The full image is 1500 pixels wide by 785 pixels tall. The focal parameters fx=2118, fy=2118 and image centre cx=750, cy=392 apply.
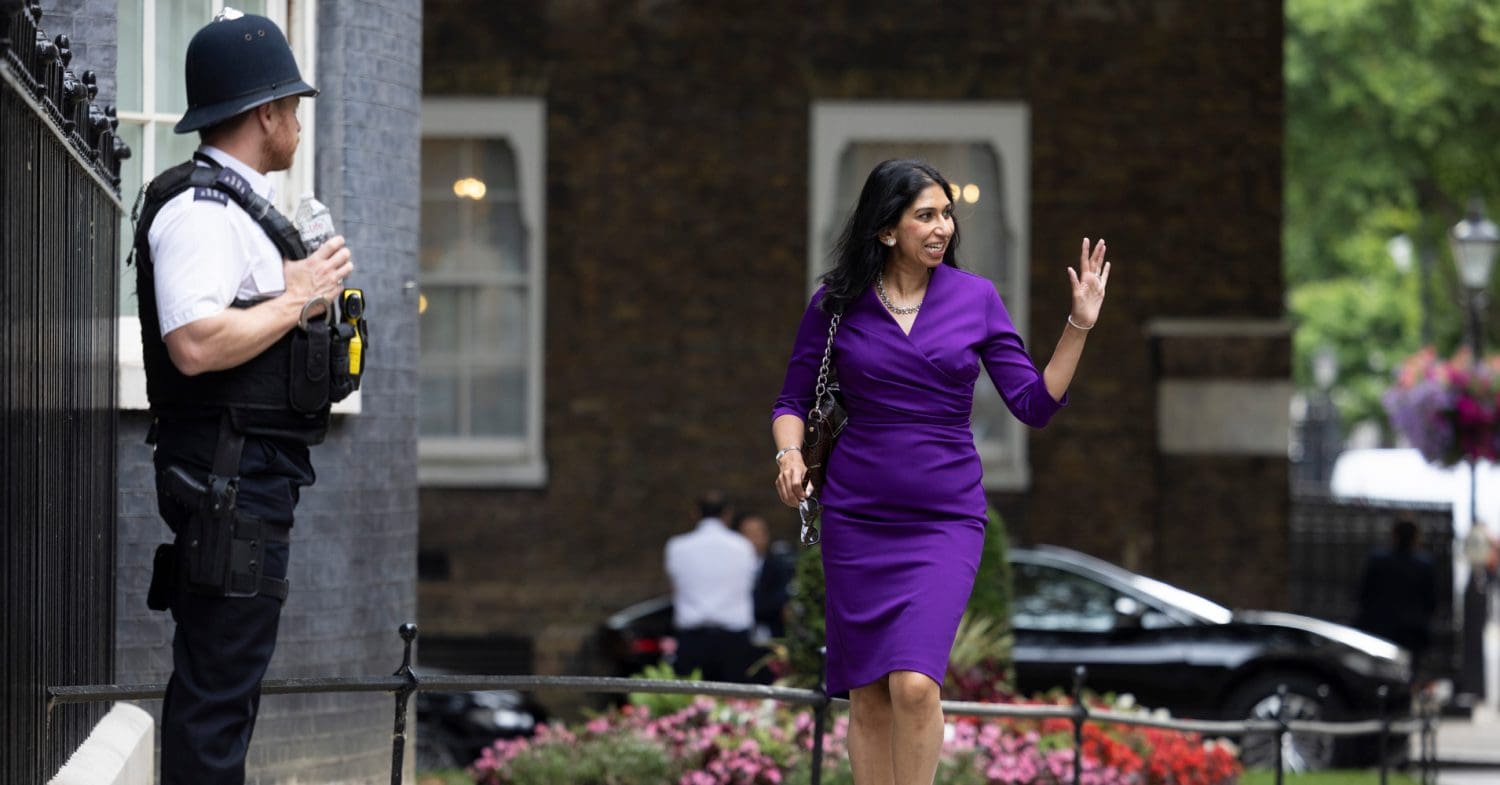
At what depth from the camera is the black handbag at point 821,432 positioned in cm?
547

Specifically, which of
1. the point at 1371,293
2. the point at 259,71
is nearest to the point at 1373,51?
the point at 259,71

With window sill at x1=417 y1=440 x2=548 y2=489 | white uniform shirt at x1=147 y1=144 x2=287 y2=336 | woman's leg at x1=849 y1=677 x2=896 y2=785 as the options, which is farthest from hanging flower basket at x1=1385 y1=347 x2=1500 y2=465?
white uniform shirt at x1=147 y1=144 x2=287 y2=336

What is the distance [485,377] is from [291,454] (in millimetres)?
13135

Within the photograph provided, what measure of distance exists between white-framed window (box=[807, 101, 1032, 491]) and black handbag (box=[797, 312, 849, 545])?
11632mm

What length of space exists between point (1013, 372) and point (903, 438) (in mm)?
343

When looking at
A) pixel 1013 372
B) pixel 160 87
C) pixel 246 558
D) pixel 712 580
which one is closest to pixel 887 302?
pixel 1013 372

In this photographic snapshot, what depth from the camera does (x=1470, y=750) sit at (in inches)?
651

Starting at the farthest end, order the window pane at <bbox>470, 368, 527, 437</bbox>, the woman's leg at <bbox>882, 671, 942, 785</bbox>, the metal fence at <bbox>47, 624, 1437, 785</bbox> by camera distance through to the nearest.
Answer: the window pane at <bbox>470, 368, 527, 437</bbox>
the metal fence at <bbox>47, 624, 1437, 785</bbox>
the woman's leg at <bbox>882, 671, 942, 785</bbox>

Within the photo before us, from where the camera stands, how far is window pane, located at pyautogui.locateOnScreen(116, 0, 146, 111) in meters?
7.49

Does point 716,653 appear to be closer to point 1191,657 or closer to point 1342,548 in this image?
point 1191,657

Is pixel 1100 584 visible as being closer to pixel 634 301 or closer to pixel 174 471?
pixel 634 301

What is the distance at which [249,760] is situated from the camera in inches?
289

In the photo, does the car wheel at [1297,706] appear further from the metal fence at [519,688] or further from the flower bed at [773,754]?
the metal fence at [519,688]

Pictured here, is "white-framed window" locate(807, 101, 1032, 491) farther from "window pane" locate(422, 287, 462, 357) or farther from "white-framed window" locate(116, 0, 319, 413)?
"white-framed window" locate(116, 0, 319, 413)
